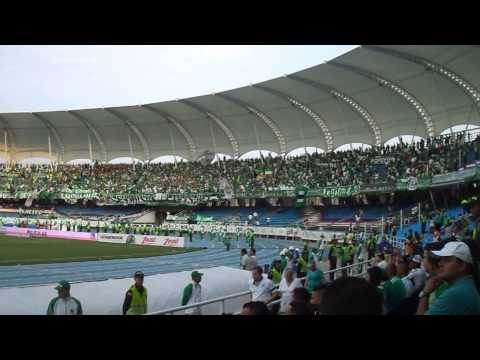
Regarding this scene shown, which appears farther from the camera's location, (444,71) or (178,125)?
(178,125)

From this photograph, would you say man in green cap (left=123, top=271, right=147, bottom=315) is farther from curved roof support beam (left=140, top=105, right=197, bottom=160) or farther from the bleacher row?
curved roof support beam (left=140, top=105, right=197, bottom=160)

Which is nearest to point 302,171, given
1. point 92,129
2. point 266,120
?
point 266,120

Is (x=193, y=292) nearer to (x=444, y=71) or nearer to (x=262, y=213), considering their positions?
(x=444, y=71)

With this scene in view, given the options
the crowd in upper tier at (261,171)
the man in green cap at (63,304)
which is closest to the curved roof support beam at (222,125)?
the crowd in upper tier at (261,171)

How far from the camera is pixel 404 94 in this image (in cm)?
3512

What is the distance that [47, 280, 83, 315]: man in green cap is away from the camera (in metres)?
5.86

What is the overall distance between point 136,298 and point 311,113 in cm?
3793

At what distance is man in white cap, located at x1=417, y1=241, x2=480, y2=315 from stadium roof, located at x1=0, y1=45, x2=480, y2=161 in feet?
87.0

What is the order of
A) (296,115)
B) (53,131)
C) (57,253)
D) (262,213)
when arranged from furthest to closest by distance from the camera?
(53,131), (262,213), (296,115), (57,253)

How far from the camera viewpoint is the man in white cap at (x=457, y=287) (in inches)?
98.7

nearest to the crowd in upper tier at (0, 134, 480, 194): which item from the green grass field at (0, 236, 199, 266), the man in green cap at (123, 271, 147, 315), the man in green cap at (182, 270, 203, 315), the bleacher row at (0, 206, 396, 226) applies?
the bleacher row at (0, 206, 396, 226)
